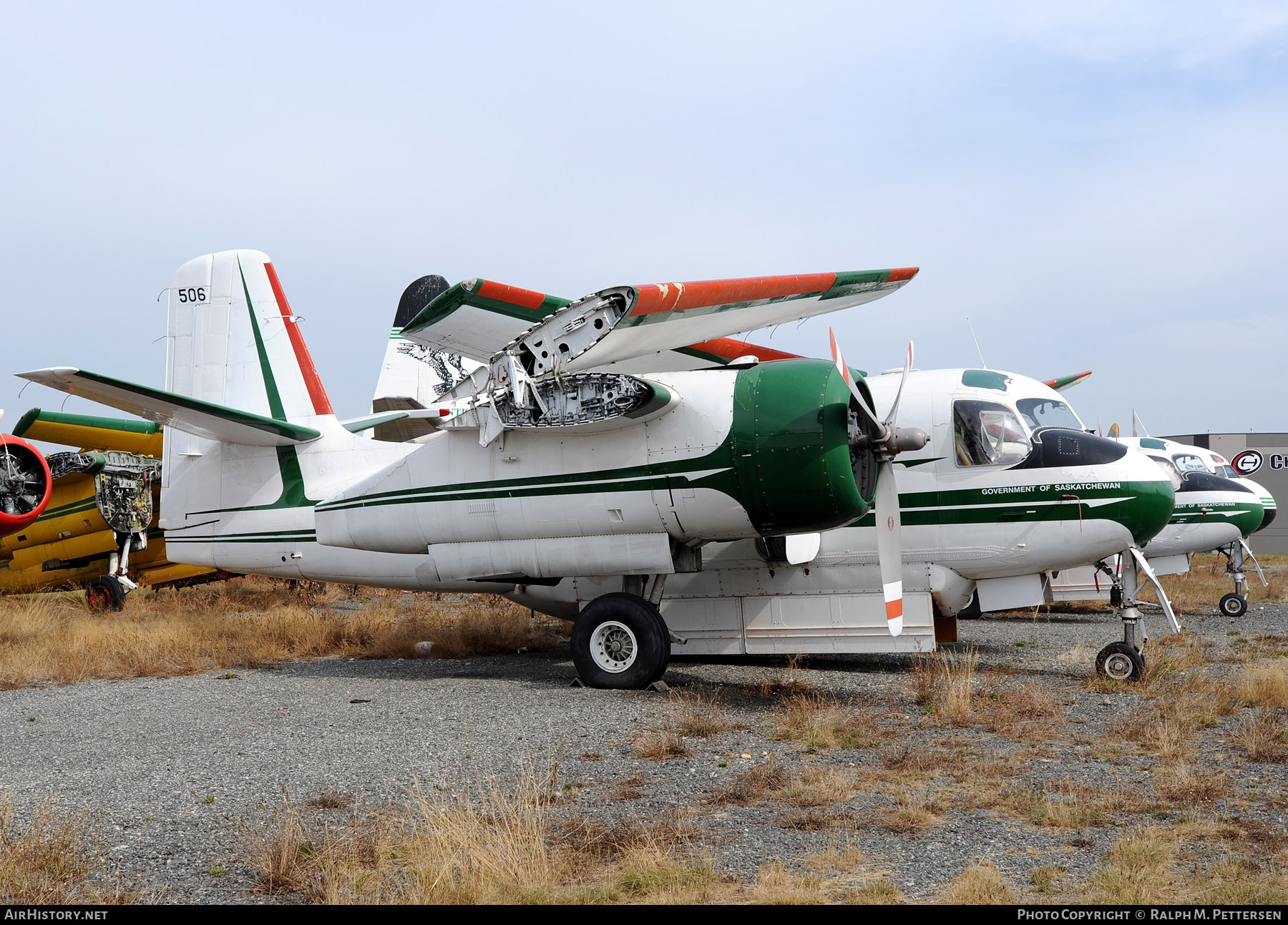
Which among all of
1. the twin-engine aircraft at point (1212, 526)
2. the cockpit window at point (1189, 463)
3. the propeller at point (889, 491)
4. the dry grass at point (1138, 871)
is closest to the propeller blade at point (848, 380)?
the propeller at point (889, 491)

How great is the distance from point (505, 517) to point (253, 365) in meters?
5.23

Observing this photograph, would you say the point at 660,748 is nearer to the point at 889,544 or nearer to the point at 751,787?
the point at 751,787

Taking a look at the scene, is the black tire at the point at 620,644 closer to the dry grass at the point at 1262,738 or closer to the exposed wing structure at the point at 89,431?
the dry grass at the point at 1262,738

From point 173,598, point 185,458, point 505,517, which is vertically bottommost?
point 173,598

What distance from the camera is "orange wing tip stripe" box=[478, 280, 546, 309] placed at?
32.4 ft

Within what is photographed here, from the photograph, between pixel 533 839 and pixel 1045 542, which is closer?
pixel 533 839

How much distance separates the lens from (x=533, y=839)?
473 centimetres

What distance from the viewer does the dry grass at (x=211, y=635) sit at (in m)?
11.5

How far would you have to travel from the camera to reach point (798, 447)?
30.2 feet

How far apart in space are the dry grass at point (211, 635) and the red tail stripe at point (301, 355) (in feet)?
10.5

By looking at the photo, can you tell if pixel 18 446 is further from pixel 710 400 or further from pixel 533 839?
pixel 533 839

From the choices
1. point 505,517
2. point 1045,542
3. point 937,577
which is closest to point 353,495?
point 505,517

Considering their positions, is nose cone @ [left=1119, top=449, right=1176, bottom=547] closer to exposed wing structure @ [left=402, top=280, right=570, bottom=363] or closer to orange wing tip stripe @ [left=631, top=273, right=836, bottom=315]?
orange wing tip stripe @ [left=631, top=273, right=836, bottom=315]
